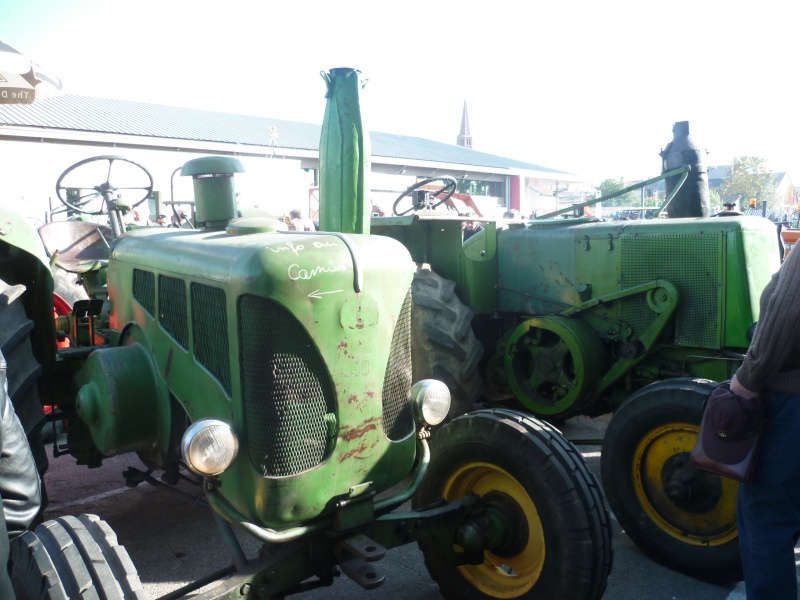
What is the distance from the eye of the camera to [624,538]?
3.56 metres

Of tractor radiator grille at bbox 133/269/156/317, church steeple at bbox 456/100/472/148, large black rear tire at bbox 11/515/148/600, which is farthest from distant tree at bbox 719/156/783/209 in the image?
large black rear tire at bbox 11/515/148/600

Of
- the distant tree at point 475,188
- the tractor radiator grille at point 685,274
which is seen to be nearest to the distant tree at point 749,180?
the distant tree at point 475,188

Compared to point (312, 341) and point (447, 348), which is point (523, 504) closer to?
point (312, 341)

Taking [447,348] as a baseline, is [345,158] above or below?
above

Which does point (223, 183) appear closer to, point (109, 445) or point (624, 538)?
point (109, 445)

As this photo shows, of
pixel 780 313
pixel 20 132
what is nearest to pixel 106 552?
pixel 780 313

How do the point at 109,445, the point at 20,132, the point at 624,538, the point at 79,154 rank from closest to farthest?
the point at 109,445, the point at 624,538, the point at 20,132, the point at 79,154

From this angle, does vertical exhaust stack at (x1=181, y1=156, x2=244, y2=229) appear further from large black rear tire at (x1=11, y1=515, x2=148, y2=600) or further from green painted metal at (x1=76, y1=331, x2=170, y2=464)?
large black rear tire at (x1=11, y1=515, x2=148, y2=600)

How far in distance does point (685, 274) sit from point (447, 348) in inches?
56.8

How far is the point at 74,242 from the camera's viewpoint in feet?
14.3

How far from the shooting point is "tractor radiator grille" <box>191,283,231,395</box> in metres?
2.16

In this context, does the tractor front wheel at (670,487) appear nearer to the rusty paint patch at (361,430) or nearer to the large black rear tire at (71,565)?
the rusty paint patch at (361,430)

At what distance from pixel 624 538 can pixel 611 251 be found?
168 cm

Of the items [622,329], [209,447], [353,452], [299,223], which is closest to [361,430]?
[353,452]
